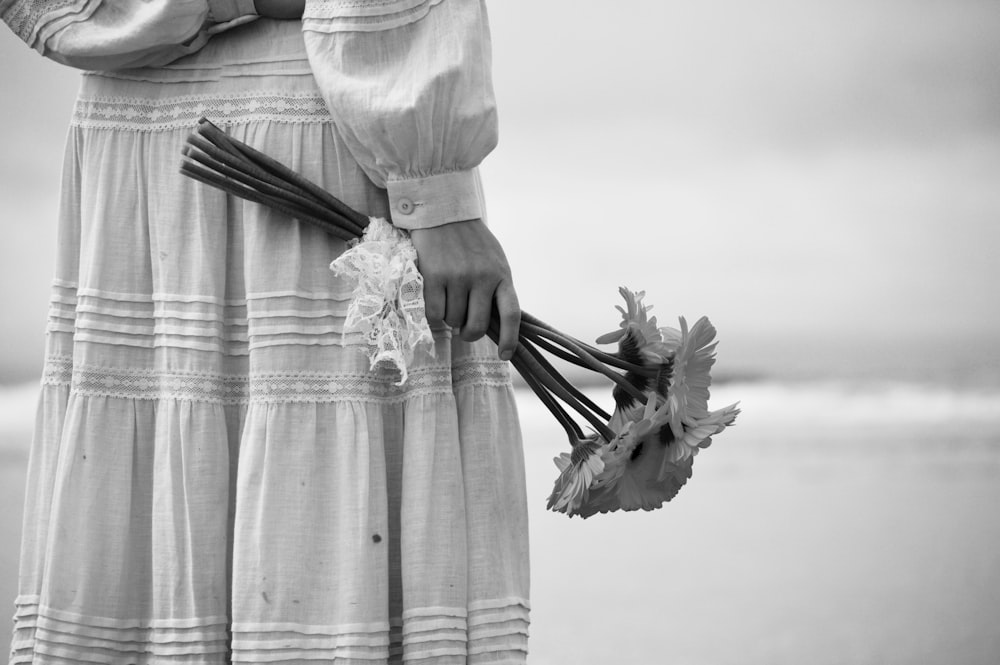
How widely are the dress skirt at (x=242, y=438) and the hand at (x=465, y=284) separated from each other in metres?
0.05

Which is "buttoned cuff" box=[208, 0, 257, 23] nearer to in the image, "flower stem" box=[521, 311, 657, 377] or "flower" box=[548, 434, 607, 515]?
"flower stem" box=[521, 311, 657, 377]

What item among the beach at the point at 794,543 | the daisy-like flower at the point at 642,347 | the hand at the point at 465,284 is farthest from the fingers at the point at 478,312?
the beach at the point at 794,543

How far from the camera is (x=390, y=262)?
0.84 meters

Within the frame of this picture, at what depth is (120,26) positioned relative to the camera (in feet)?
2.99

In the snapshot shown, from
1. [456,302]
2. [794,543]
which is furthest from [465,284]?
[794,543]

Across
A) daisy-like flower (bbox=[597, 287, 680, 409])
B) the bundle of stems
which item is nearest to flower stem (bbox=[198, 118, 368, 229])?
the bundle of stems

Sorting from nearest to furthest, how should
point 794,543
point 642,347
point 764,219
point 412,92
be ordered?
point 412,92 < point 642,347 < point 794,543 < point 764,219

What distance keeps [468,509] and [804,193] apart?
2.22m

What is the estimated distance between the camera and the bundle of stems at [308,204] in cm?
86

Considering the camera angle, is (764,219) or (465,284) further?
(764,219)

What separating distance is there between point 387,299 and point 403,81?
17 centimetres

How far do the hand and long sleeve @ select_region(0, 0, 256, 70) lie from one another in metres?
0.26

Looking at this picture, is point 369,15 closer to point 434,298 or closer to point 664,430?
point 434,298

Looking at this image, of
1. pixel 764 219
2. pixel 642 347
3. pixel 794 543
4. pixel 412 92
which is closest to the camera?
pixel 412 92
